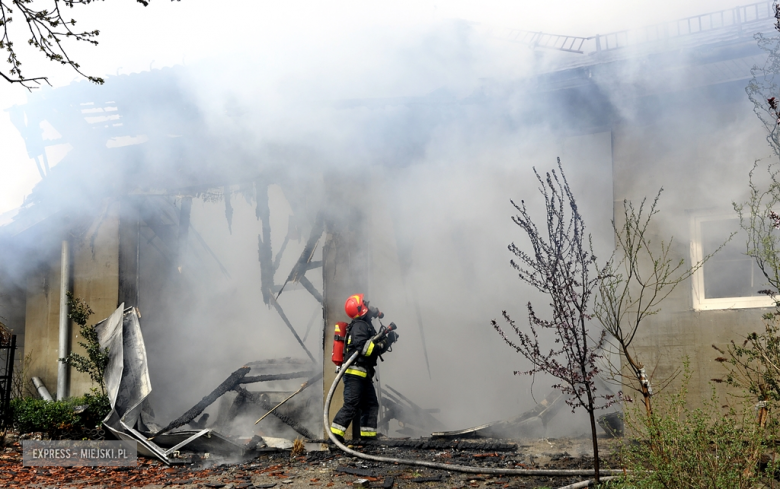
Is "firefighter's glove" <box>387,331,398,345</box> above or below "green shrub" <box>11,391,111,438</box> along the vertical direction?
above

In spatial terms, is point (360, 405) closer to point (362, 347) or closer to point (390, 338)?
point (362, 347)

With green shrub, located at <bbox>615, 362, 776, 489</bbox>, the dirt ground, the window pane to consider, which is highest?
the window pane

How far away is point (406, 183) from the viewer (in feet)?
30.6

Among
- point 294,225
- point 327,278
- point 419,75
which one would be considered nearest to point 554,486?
point 327,278

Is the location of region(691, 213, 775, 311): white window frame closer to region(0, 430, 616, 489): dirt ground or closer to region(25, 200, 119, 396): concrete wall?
region(0, 430, 616, 489): dirt ground

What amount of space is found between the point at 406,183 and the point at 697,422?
610 centimetres

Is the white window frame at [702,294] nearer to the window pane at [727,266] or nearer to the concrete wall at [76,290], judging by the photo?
the window pane at [727,266]

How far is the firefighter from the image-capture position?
724 cm

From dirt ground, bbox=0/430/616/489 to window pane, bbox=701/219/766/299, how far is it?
85.0 inches

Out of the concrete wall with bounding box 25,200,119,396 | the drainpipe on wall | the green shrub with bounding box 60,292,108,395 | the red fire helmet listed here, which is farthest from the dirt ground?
the concrete wall with bounding box 25,200,119,396

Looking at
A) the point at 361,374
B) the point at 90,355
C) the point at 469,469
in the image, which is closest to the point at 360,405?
the point at 361,374

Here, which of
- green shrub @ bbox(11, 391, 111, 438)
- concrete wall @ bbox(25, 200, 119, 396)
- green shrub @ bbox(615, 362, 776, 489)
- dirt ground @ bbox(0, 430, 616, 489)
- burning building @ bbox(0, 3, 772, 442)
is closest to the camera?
green shrub @ bbox(615, 362, 776, 489)

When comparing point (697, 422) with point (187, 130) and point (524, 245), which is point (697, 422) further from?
point (187, 130)

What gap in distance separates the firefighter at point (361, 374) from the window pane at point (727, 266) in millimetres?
3828
